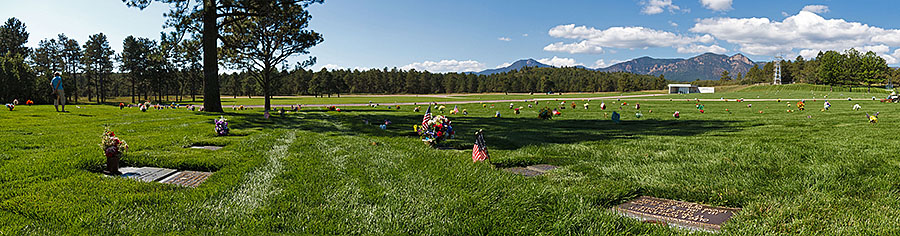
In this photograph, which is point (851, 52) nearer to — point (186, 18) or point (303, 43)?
point (303, 43)

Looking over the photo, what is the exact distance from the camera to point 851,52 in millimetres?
80750

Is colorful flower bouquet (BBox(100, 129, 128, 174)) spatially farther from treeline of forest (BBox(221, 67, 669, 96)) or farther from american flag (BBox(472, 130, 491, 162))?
treeline of forest (BBox(221, 67, 669, 96))

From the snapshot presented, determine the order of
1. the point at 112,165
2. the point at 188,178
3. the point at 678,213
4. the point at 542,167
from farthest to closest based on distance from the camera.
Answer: the point at 542,167, the point at 112,165, the point at 188,178, the point at 678,213

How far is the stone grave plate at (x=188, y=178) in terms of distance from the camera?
14.2 ft

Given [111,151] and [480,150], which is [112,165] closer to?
[111,151]

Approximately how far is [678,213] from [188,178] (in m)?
5.00

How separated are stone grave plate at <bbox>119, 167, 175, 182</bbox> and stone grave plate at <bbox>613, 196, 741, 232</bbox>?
484 centimetres

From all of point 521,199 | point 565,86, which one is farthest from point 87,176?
point 565,86

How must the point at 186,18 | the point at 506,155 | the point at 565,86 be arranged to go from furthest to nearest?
the point at 565,86 → the point at 186,18 → the point at 506,155

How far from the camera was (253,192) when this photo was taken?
3.90 meters

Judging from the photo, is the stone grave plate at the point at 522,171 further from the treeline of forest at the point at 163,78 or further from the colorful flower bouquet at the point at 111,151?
the treeline of forest at the point at 163,78

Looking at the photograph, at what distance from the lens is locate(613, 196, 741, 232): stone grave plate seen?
315 cm

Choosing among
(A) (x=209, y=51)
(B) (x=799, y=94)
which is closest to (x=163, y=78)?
(A) (x=209, y=51)

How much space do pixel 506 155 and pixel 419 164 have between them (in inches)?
59.1
